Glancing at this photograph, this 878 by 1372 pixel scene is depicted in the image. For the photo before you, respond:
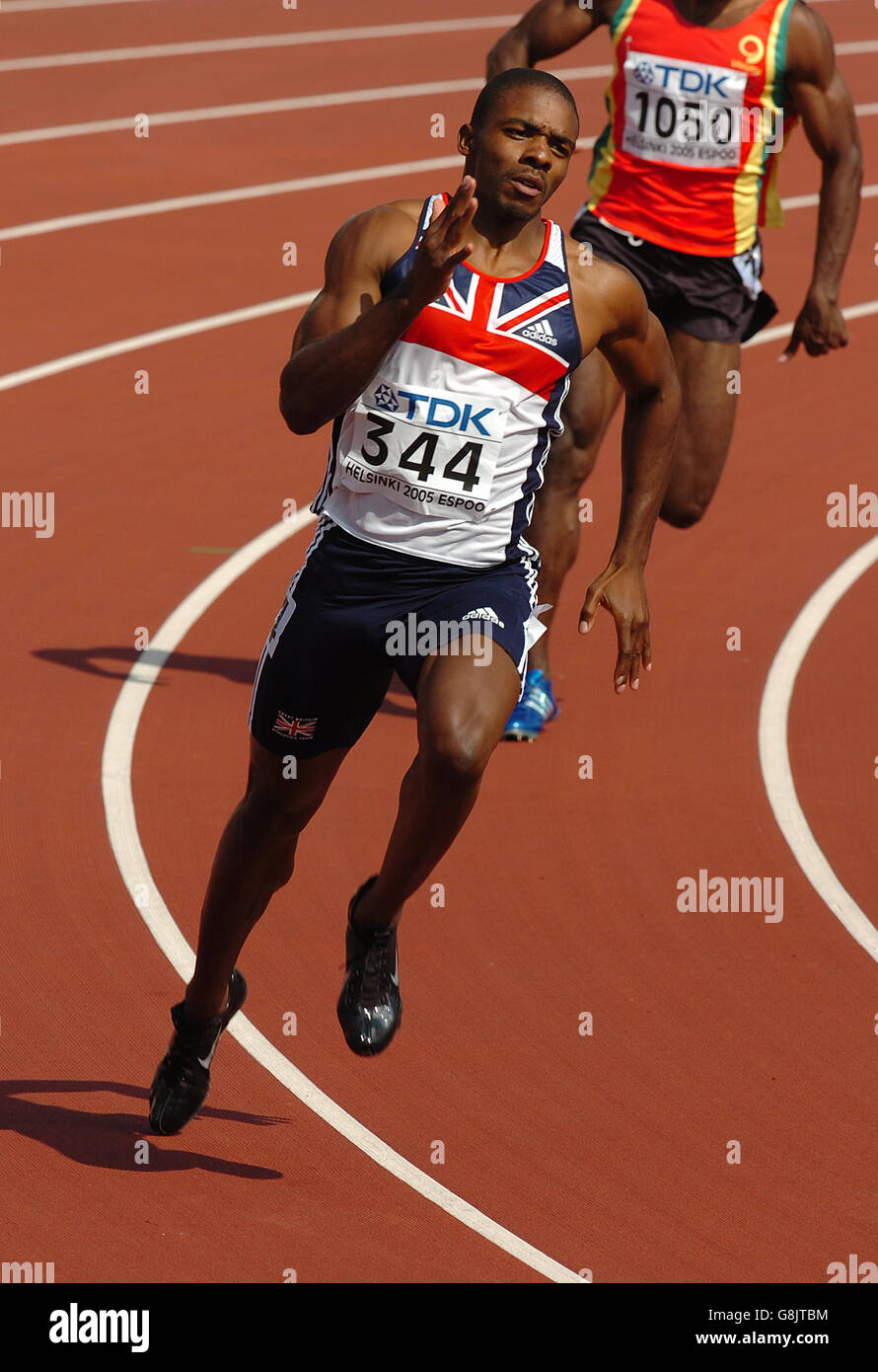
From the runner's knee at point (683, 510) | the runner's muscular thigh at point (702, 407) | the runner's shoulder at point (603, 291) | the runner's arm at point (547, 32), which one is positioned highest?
the runner's arm at point (547, 32)

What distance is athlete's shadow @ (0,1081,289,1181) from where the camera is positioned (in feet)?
17.7

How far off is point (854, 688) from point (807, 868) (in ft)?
6.21

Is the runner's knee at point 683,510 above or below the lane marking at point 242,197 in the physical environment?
below

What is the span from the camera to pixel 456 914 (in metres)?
6.99

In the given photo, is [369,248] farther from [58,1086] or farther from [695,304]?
[695,304]

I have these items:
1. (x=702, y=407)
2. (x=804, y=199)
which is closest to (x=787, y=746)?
(x=702, y=407)

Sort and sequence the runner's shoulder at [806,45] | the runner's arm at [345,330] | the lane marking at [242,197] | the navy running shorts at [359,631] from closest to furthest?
the runner's arm at [345,330] → the navy running shorts at [359,631] → the runner's shoulder at [806,45] → the lane marking at [242,197]

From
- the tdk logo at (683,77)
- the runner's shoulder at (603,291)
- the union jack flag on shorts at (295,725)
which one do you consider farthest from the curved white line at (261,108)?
the union jack flag on shorts at (295,725)

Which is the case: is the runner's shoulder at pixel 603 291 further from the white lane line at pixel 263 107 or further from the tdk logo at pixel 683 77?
the white lane line at pixel 263 107

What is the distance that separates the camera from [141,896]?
22.8ft

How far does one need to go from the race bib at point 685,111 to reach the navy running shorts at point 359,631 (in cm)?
395

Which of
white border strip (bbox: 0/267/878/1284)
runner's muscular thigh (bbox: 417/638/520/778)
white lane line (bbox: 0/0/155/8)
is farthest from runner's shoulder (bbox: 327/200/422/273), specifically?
white lane line (bbox: 0/0/155/8)

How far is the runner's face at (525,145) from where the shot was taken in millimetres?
4641
